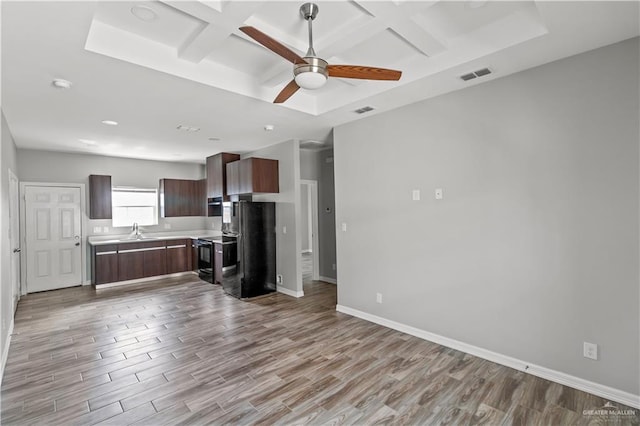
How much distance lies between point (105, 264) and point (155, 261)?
89 centimetres

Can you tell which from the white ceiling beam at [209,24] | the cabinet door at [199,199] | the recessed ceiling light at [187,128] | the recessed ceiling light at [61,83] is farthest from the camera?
the cabinet door at [199,199]

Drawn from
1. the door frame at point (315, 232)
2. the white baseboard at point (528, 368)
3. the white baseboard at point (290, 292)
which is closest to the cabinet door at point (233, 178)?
the door frame at point (315, 232)

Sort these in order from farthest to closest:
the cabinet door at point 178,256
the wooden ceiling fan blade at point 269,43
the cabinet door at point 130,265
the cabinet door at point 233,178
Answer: the cabinet door at point 178,256
the cabinet door at point 130,265
the cabinet door at point 233,178
the wooden ceiling fan blade at point 269,43

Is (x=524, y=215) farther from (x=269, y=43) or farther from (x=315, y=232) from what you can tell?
(x=315, y=232)

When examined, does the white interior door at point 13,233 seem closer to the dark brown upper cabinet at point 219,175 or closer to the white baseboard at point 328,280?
the dark brown upper cabinet at point 219,175

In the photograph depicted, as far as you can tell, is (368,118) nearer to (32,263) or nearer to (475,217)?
(475,217)

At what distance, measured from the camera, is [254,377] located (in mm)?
2777

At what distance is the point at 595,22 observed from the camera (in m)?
2.09

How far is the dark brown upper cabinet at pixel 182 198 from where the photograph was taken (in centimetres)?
706

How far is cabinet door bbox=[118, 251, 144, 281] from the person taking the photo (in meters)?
6.23

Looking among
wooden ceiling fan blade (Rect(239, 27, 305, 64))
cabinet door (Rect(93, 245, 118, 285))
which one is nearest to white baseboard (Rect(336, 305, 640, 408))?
wooden ceiling fan blade (Rect(239, 27, 305, 64))

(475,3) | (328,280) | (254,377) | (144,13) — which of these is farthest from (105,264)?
(475,3)

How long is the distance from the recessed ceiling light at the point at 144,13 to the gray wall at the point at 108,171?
536 cm

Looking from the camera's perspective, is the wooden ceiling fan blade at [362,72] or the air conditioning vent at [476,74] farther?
the air conditioning vent at [476,74]
